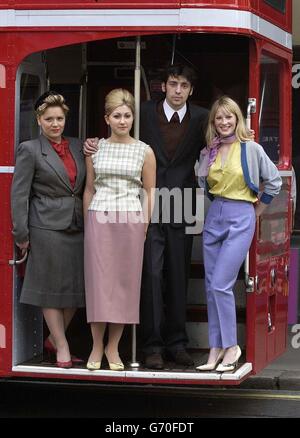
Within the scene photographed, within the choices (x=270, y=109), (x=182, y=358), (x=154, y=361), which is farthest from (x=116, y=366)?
(x=270, y=109)

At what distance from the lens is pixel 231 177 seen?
23.1ft

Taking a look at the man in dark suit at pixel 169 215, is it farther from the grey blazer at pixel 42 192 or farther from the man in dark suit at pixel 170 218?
the grey blazer at pixel 42 192

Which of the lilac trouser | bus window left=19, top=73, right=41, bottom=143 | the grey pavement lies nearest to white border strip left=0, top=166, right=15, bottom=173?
bus window left=19, top=73, right=41, bottom=143

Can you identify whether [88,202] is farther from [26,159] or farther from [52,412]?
[52,412]

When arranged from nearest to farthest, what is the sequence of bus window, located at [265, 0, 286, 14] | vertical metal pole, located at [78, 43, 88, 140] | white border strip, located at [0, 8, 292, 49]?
1. white border strip, located at [0, 8, 292, 49]
2. bus window, located at [265, 0, 286, 14]
3. vertical metal pole, located at [78, 43, 88, 140]

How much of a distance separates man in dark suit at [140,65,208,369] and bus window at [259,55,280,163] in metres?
0.55

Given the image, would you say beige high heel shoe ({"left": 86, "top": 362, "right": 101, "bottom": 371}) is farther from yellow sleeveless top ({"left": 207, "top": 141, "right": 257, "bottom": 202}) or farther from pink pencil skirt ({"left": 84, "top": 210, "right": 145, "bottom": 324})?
yellow sleeveless top ({"left": 207, "top": 141, "right": 257, "bottom": 202})

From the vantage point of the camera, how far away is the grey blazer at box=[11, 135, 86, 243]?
7.04m

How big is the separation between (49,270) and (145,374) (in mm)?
911

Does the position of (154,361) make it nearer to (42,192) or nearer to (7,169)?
(42,192)

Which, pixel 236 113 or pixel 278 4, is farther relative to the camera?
pixel 278 4

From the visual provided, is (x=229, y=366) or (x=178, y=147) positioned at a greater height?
(x=178, y=147)

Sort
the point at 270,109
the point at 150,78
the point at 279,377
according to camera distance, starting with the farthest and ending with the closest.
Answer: the point at 279,377 → the point at 150,78 → the point at 270,109

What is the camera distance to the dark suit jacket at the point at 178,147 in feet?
23.9
